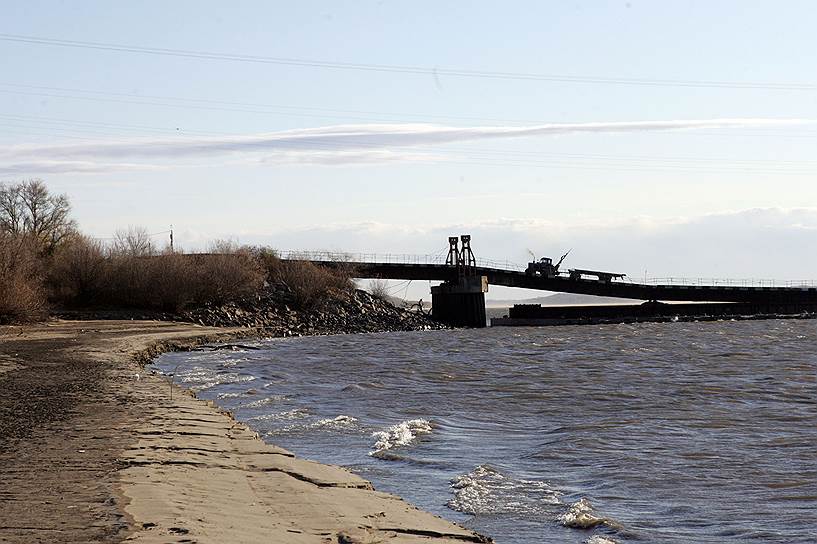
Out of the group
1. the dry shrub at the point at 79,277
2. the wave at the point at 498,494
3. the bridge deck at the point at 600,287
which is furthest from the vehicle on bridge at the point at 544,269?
the wave at the point at 498,494

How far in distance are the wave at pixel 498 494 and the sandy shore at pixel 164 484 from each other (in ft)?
3.86

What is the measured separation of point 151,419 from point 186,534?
9059 millimetres

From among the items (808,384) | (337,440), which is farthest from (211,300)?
(337,440)

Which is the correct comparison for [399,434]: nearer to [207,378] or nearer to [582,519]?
[582,519]

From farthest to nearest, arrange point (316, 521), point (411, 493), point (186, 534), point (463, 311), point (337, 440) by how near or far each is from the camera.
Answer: point (463, 311) → point (337, 440) → point (411, 493) → point (316, 521) → point (186, 534)

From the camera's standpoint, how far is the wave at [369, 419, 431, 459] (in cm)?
1880

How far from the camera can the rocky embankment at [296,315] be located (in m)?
68.6

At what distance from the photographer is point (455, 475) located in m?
16.2

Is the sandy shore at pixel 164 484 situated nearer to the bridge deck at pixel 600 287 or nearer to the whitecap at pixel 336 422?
the whitecap at pixel 336 422

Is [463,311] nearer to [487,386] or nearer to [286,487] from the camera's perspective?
[487,386]

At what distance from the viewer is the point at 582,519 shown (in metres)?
13.0

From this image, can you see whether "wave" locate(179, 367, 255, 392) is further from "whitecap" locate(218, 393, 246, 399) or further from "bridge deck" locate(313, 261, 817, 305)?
"bridge deck" locate(313, 261, 817, 305)

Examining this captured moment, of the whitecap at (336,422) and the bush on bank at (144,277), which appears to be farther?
the bush on bank at (144,277)

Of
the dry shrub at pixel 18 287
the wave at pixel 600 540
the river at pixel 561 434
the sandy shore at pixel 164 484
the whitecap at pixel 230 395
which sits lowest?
the river at pixel 561 434
